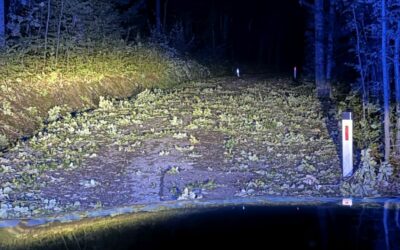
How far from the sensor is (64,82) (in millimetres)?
18641

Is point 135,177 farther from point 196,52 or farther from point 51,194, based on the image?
point 196,52

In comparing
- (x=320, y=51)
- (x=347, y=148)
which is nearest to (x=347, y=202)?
(x=347, y=148)

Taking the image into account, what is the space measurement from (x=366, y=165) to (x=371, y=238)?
3.33 metres

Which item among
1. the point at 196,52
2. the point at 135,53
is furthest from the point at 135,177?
the point at 196,52

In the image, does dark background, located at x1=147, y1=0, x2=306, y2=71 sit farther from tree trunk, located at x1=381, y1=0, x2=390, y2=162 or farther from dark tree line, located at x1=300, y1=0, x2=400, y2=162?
tree trunk, located at x1=381, y1=0, x2=390, y2=162

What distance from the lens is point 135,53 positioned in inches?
1022

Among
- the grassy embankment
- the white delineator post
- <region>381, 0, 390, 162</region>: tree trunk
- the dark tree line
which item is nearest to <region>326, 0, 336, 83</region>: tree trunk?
the dark tree line

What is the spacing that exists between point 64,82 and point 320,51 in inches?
420

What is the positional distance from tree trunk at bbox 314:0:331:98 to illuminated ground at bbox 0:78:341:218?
4.74 m

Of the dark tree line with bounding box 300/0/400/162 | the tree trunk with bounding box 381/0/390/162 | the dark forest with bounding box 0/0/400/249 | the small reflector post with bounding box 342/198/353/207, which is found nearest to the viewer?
the small reflector post with bounding box 342/198/353/207

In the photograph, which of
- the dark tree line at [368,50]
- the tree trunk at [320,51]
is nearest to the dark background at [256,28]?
the tree trunk at [320,51]

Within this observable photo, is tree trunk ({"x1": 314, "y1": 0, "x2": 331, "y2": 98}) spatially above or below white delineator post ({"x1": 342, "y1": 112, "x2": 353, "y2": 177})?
above

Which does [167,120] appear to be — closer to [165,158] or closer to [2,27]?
[165,158]

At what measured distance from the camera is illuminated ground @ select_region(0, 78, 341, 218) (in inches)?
388
